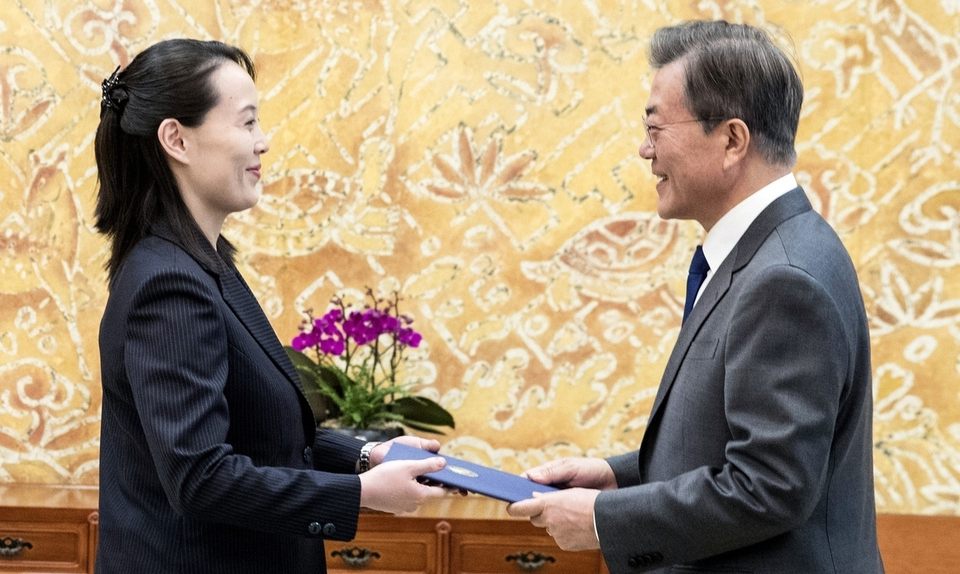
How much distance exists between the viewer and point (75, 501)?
3369 millimetres

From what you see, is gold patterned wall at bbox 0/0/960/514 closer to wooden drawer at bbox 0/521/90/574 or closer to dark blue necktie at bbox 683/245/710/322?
wooden drawer at bbox 0/521/90/574

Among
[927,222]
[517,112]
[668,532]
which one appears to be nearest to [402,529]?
[517,112]

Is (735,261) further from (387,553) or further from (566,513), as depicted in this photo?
(387,553)

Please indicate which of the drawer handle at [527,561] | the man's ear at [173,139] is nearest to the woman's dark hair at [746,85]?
the man's ear at [173,139]

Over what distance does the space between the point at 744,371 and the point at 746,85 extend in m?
0.51

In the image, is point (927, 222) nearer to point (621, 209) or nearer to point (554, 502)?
point (621, 209)

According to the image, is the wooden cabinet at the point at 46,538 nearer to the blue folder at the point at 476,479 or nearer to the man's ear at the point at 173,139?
the blue folder at the point at 476,479

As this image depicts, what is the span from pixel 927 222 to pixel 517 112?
1322 millimetres

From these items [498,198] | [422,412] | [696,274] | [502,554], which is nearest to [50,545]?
[422,412]

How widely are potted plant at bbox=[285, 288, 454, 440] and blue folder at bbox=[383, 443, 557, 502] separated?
1.12m

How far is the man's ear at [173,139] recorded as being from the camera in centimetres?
190

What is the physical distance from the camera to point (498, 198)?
3.55 meters

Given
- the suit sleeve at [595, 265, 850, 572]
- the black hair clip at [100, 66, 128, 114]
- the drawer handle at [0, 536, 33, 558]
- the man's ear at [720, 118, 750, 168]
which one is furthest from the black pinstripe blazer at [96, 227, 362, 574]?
the drawer handle at [0, 536, 33, 558]

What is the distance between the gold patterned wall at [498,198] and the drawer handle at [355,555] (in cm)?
50
